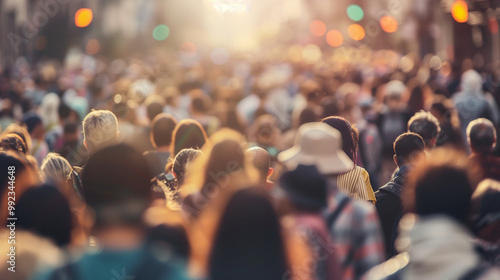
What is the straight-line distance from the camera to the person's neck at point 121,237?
3086 millimetres

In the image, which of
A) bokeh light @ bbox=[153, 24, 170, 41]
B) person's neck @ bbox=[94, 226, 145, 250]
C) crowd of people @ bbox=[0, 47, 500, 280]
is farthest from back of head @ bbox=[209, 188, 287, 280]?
bokeh light @ bbox=[153, 24, 170, 41]

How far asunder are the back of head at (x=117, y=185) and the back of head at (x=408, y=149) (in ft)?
9.56

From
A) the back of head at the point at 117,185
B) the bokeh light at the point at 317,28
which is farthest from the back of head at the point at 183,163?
the bokeh light at the point at 317,28

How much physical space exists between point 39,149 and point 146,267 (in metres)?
5.16

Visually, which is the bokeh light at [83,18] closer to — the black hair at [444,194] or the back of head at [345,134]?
the back of head at [345,134]

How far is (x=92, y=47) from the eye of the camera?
5444cm

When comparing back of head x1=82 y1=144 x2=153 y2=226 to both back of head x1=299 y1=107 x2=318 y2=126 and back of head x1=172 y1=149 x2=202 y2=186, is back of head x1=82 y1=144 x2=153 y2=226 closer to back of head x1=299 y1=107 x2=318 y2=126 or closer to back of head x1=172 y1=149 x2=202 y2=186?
back of head x1=172 y1=149 x2=202 y2=186

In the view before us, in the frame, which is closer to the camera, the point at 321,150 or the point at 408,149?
the point at 321,150

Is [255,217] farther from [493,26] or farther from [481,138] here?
[493,26]

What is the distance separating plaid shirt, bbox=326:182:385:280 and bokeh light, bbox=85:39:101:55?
51099 mm

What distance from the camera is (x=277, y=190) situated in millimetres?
3703

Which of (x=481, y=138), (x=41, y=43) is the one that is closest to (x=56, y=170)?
(x=481, y=138)

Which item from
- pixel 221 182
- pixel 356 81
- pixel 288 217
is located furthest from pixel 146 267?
pixel 356 81

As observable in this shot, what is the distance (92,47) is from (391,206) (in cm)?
5097
